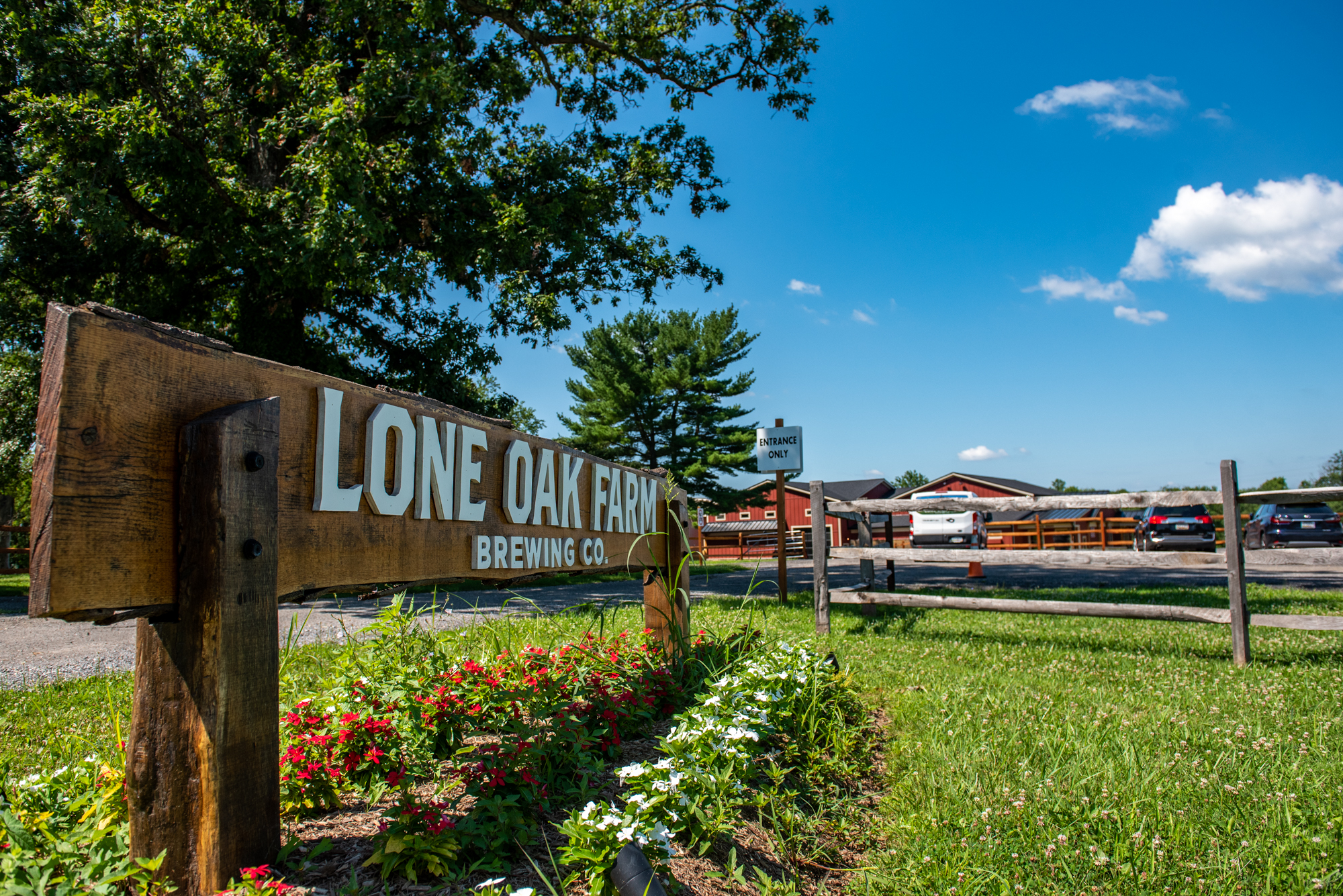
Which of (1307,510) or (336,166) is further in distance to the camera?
(1307,510)

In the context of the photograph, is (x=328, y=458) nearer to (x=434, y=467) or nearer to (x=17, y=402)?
(x=434, y=467)

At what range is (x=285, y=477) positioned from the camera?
1840 millimetres

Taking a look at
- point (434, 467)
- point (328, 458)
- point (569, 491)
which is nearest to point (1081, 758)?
point (569, 491)

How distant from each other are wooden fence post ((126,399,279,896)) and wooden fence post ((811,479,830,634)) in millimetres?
5543

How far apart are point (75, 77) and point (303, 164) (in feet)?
10.1

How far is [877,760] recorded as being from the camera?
3326 millimetres

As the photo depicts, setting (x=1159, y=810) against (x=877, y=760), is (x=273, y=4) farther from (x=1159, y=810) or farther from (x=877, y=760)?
(x=1159, y=810)

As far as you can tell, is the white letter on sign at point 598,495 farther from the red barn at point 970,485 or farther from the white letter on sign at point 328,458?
the red barn at point 970,485

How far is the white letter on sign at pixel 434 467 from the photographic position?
7.61ft

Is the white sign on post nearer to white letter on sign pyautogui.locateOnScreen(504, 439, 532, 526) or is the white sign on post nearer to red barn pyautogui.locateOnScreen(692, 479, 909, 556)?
white letter on sign pyautogui.locateOnScreen(504, 439, 532, 526)

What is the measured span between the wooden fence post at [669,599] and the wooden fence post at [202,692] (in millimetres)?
2611

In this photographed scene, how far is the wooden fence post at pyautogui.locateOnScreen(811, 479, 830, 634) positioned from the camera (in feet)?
22.2

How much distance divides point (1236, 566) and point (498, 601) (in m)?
8.30

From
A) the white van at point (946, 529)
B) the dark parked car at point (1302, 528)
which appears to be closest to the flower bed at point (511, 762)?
the white van at point (946, 529)
